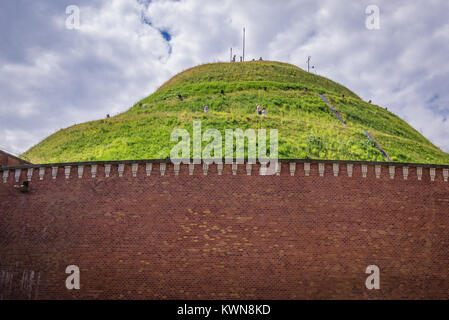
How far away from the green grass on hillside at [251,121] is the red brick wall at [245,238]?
749cm

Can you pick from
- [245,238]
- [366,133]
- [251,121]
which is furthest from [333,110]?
[245,238]

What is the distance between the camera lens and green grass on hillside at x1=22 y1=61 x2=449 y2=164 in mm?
22203

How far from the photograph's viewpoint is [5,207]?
43.5 ft

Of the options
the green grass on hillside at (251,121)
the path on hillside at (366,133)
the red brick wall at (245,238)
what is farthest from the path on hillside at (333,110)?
the red brick wall at (245,238)

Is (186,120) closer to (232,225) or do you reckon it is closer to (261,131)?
(261,131)

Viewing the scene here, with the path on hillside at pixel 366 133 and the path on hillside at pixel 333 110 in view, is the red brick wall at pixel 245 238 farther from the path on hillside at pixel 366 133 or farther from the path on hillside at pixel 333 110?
the path on hillside at pixel 333 110

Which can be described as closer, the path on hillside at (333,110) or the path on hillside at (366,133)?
the path on hillside at (366,133)

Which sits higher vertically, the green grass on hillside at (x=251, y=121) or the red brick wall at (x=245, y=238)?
the green grass on hillside at (x=251, y=121)

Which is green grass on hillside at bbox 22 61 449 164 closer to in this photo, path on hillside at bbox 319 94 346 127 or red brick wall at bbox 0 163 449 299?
path on hillside at bbox 319 94 346 127

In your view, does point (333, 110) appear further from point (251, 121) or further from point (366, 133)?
point (251, 121)

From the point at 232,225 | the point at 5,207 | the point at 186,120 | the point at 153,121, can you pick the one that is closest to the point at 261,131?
the point at 186,120

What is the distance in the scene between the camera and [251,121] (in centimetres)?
2553

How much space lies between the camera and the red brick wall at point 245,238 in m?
11.2

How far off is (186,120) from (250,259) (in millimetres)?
16417
